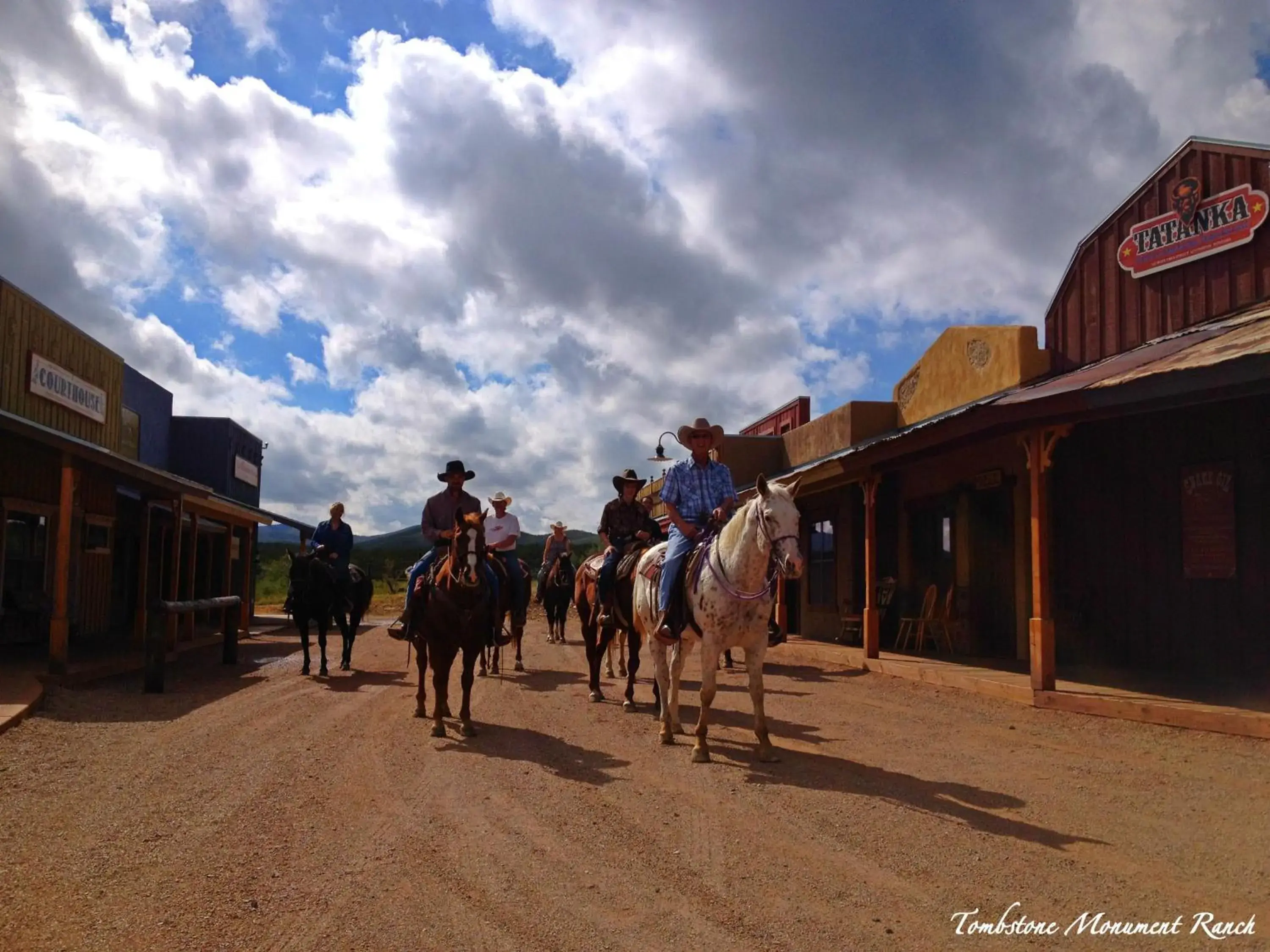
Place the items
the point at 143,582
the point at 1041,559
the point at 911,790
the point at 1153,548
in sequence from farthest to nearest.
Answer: the point at 143,582, the point at 1153,548, the point at 1041,559, the point at 911,790

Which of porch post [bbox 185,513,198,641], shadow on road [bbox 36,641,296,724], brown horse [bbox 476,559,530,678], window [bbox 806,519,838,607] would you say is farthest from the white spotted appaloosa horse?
window [bbox 806,519,838,607]

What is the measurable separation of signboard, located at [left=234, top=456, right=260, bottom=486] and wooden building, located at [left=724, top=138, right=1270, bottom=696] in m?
20.0

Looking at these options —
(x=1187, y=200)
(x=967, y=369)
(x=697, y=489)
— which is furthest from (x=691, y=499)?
(x=967, y=369)

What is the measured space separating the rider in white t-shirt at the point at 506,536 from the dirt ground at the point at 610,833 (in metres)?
2.99

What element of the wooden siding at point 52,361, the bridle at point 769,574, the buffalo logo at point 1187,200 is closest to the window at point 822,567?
the buffalo logo at point 1187,200

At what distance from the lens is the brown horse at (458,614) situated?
775cm

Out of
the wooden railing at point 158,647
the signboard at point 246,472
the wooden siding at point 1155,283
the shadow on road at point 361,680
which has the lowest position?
the shadow on road at point 361,680

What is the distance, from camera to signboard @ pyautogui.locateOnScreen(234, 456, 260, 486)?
91.9ft

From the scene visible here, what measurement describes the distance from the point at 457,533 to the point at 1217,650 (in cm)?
824

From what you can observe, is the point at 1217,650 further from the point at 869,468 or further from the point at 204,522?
the point at 204,522

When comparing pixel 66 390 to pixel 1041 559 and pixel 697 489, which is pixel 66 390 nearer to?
pixel 697 489

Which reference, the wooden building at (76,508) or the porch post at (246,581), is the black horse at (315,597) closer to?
the wooden building at (76,508)

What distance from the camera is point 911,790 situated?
19.1ft

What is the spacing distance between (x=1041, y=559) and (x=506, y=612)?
5.45 meters
